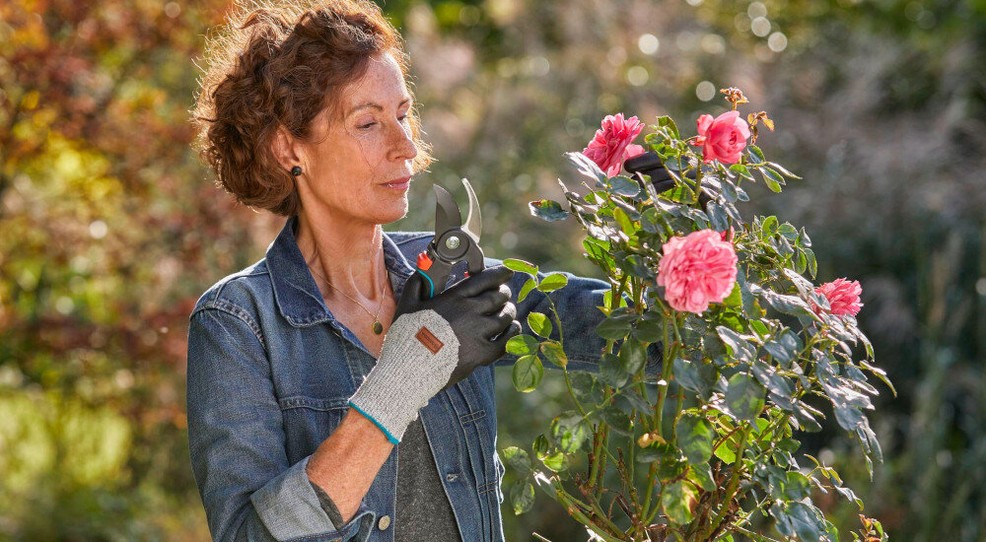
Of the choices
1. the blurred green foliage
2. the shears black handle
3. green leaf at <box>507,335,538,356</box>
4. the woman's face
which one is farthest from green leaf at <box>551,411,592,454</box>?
the blurred green foliage

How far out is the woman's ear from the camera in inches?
75.5

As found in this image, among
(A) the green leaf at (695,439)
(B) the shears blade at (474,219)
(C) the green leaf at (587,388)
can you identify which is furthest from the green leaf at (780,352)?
(B) the shears blade at (474,219)

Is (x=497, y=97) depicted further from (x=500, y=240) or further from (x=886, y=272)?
(x=886, y=272)

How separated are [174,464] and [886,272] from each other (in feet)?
10.6

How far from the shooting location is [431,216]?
500cm

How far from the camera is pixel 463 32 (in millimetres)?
9289

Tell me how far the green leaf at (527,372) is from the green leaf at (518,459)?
0.32 ft

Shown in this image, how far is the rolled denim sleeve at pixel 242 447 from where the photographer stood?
1565mm

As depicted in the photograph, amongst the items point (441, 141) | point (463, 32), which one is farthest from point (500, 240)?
point (463, 32)

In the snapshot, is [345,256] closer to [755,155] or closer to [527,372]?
[527,372]

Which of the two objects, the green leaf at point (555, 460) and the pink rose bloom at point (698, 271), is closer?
the pink rose bloom at point (698, 271)

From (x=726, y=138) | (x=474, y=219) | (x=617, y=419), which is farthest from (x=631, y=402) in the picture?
(x=474, y=219)

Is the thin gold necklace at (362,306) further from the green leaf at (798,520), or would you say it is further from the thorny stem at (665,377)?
the green leaf at (798,520)

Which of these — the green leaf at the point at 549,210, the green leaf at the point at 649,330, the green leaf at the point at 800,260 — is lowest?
the green leaf at the point at 649,330
